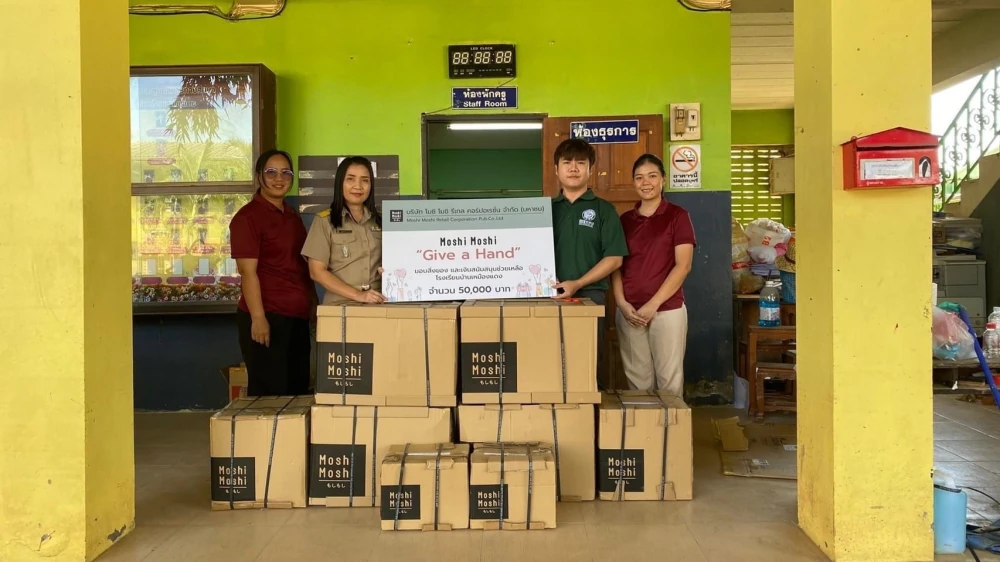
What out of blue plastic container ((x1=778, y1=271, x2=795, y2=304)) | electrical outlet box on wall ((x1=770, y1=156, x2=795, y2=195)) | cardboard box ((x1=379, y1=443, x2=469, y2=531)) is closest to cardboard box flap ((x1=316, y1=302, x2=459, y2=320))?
cardboard box ((x1=379, y1=443, x2=469, y2=531))

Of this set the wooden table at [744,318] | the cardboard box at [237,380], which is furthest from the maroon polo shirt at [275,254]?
the wooden table at [744,318]

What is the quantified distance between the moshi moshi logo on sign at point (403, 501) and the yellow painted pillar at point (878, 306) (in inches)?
59.3

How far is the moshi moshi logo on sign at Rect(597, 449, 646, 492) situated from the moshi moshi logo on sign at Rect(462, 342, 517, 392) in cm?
51

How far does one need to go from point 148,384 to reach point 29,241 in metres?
2.79

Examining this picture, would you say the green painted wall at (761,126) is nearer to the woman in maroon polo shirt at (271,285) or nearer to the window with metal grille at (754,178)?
the window with metal grille at (754,178)

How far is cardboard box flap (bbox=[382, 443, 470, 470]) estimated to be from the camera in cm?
256

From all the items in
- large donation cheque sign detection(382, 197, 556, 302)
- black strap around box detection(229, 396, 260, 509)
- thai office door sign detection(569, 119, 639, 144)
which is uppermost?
thai office door sign detection(569, 119, 639, 144)

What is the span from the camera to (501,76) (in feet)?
15.4

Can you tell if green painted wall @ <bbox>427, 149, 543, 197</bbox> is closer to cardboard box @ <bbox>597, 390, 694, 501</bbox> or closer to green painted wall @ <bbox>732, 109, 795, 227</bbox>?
green painted wall @ <bbox>732, 109, 795, 227</bbox>

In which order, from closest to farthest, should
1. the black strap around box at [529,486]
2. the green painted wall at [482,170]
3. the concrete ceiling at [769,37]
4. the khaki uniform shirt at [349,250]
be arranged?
1. the black strap around box at [529,486]
2. the khaki uniform shirt at [349,250]
3. the concrete ceiling at [769,37]
4. the green painted wall at [482,170]

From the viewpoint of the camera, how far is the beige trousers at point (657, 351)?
10.9 feet

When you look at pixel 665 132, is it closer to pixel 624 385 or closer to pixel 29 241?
pixel 624 385

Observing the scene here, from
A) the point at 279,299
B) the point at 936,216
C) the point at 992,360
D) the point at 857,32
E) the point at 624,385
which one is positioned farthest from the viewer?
the point at 936,216

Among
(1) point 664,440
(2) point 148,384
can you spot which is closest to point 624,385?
(1) point 664,440
